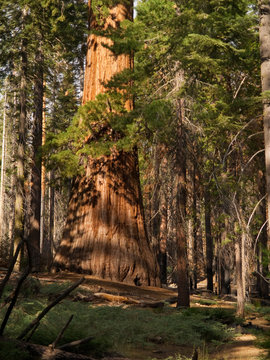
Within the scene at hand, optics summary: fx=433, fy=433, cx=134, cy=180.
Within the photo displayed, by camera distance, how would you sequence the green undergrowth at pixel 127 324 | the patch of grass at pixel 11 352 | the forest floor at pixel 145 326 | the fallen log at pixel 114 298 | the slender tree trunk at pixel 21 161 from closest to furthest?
the patch of grass at pixel 11 352
the green undergrowth at pixel 127 324
the forest floor at pixel 145 326
the fallen log at pixel 114 298
the slender tree trunk at pixel 21 161

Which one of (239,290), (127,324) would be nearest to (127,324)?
(127,324)

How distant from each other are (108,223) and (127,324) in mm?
5954

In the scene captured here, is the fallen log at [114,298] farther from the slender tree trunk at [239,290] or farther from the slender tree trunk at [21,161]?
the slender tree trunk at [21,161]

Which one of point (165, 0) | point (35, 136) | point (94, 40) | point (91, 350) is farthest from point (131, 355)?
point (35, 136)

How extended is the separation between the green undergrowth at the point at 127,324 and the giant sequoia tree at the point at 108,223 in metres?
3.63

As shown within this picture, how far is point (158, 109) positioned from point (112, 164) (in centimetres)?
402

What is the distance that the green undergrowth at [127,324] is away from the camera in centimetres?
527

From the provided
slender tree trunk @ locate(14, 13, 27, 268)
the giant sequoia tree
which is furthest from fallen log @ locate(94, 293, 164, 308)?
slender tree trunk @ locate(14, 13, 27, 268)

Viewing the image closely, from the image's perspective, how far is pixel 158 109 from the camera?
9336 mm

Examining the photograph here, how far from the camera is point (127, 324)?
681 centimetres

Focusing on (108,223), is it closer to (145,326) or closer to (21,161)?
(21,161)

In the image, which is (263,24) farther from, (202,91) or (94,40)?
(94,40)

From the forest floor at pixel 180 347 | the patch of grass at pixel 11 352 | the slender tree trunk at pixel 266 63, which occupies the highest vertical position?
the slender tree trunk at pixel 266 63

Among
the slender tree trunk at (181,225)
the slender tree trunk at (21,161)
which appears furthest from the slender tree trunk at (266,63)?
the slender tree trunk at (21,161)
